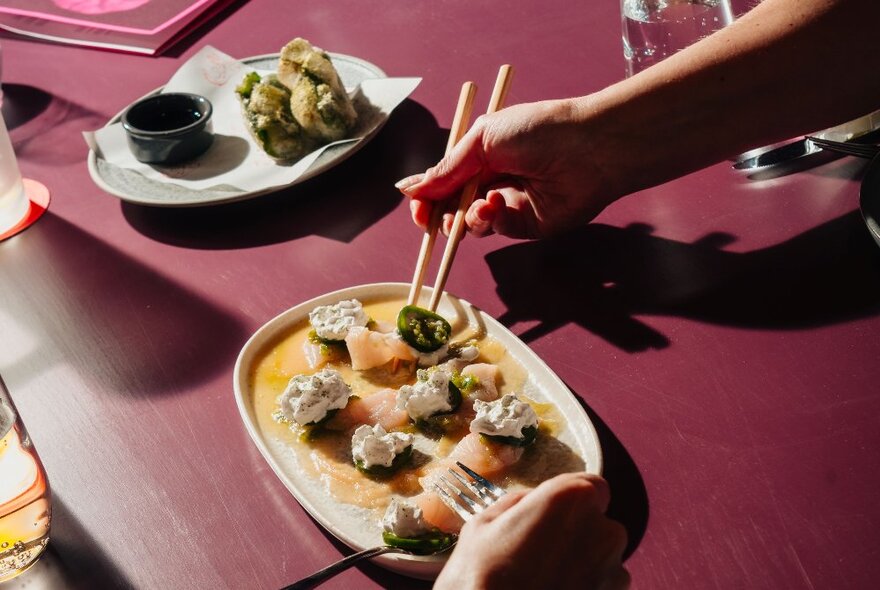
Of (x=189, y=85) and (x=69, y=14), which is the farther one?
(x=69, y=14)

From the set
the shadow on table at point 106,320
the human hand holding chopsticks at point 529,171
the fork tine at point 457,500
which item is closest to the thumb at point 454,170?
the human hand holding chopsticks at point 529,171

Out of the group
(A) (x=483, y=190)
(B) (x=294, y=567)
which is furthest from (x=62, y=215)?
(B) (x=294, y=567)

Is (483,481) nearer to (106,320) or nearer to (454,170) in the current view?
(454,170)

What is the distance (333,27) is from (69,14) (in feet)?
2.20

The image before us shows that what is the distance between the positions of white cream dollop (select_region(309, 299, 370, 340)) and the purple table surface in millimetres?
139

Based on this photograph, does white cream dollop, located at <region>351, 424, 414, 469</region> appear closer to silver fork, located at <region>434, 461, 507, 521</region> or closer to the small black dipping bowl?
silver fork, located at <region>434, 461, 507, 521</region>

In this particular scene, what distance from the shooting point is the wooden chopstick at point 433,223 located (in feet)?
4.39

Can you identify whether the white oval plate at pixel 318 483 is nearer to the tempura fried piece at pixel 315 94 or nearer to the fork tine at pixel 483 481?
the fork tine at pixel 483 481

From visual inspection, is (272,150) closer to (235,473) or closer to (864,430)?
(235,473)

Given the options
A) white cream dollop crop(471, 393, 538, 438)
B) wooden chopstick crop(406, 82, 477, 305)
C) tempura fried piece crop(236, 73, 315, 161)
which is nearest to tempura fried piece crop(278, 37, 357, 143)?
tempura fried piece crop(236, 73, 315, 161)

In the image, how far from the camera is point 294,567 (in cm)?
102

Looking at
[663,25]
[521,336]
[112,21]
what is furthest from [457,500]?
[112,21]

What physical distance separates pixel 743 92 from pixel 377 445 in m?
0.75

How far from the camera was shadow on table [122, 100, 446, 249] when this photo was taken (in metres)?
1.57
